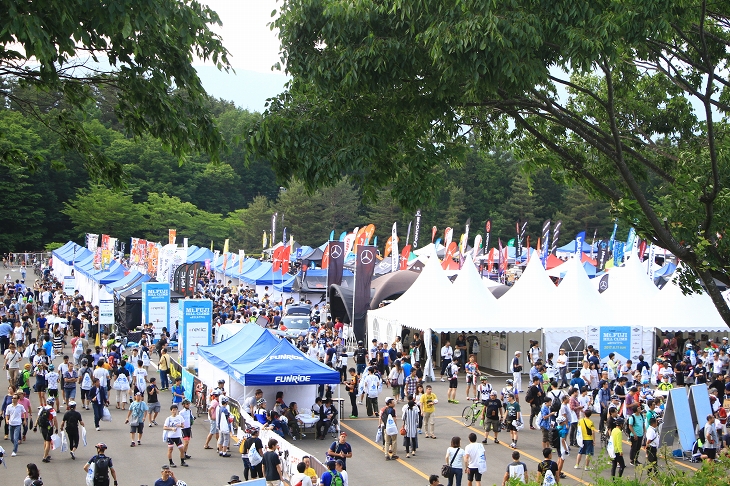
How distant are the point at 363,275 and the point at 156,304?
22.5ft

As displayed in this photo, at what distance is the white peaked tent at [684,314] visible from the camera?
24000mm

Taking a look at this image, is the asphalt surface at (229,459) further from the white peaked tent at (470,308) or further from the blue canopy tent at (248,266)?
the blue canopy tent at (248,266)

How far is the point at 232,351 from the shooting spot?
17250 mm

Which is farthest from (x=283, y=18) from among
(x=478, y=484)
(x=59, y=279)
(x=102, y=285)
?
(x=59, y=279)

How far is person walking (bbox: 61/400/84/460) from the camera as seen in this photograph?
14.1 metres

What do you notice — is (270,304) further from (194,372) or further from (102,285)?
(194,372)

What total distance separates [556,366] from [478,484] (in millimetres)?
10759

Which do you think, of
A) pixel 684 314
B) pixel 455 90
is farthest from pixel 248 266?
pixel 455 90

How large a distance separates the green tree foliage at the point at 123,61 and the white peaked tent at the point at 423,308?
14.5m

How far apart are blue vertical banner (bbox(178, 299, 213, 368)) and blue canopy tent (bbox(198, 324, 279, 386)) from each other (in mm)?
2081

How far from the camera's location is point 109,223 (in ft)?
225

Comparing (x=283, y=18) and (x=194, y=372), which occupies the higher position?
(x=283, y=18)

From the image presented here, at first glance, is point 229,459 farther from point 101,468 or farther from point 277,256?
point 277,256

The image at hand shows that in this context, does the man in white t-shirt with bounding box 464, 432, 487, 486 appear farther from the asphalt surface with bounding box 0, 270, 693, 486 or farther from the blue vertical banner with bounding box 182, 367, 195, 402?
the blue vertical banner with bounding box 182, 367, 195, 402
